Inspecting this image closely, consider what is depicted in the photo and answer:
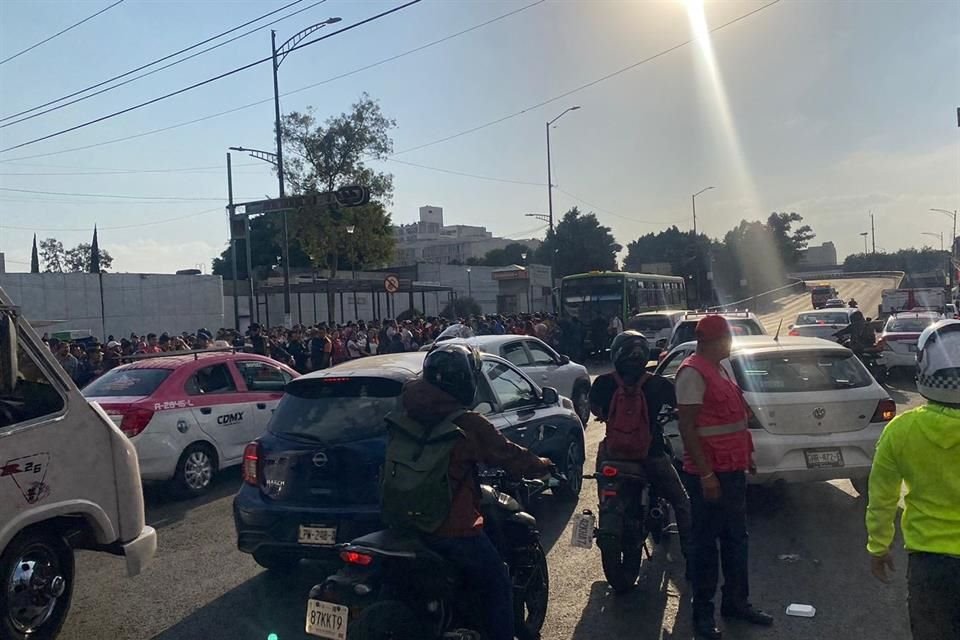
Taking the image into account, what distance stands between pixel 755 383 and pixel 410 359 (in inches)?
125

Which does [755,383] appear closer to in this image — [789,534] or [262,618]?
[789,534]

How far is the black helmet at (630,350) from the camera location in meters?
5.54

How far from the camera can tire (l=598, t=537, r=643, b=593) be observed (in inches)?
211

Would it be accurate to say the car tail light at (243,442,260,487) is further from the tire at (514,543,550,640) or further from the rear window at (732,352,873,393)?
the rear window at (732,352,873,393)

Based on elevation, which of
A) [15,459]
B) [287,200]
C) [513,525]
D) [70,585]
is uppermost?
[287,200]

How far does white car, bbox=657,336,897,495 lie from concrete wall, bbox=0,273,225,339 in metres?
27.3

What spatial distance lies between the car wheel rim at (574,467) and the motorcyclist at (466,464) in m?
4.30

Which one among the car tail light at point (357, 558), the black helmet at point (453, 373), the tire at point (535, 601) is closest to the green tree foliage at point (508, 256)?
Result: the tire at point (535, 601)

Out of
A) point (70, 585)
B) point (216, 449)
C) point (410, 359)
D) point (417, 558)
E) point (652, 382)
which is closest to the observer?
point (417, 558)

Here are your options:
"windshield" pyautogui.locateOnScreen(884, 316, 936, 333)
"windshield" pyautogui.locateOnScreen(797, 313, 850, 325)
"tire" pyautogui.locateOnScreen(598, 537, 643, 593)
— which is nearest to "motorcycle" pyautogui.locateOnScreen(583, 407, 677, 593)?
"tire" pyautogui.locateOnScreen(598, 537, 643, 593)

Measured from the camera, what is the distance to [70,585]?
5250mm

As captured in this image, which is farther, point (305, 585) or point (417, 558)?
point (305, 585)

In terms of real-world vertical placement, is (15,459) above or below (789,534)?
above

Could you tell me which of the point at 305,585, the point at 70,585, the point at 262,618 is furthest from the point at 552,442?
the point at 70,585
